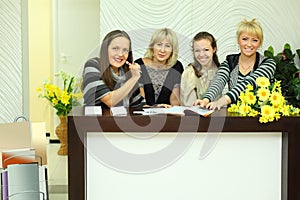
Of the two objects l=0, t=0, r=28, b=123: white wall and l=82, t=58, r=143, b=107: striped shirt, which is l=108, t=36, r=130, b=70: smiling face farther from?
l=0, t=0, r=28, b=123: white wall

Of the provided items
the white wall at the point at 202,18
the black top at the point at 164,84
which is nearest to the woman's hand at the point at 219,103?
the black top at the point at 164,84

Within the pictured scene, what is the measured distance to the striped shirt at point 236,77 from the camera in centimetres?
248

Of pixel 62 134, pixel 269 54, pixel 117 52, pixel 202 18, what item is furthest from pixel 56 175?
pixel 269 54

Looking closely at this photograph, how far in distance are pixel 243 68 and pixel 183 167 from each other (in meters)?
1.09

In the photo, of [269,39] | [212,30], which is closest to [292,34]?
[269,39]

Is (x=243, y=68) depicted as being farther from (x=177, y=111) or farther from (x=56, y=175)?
(x=56, y=175)

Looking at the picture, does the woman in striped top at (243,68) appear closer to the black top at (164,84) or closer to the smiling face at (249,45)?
the smiling face at (249,45)

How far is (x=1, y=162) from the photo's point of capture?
2.15 meters

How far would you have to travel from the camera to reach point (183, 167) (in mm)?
2117

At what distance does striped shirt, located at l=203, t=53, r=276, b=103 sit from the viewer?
8.15 feet

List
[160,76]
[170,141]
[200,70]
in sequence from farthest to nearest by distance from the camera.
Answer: [200,70], [160,76], [170,141]

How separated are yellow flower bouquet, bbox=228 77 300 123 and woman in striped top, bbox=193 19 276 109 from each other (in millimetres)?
307

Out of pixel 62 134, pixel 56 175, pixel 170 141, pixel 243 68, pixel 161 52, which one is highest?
pixel 161 52

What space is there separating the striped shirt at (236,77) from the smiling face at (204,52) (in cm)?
49
